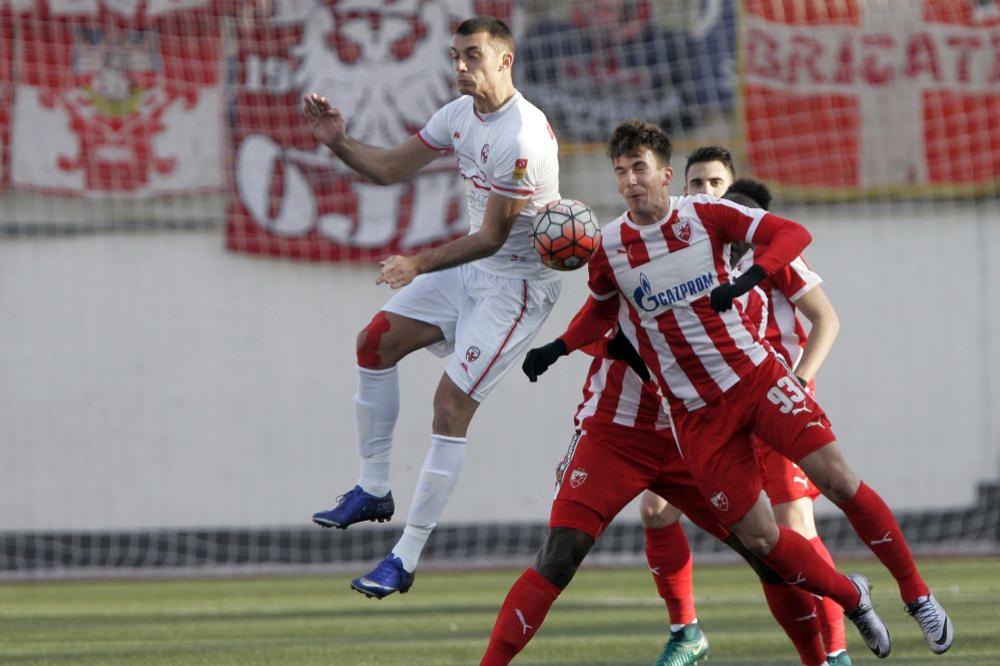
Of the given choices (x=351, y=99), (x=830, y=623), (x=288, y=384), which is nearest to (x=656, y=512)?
(x=830, y=623)

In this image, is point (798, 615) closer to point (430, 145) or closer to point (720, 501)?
point (720, 501)

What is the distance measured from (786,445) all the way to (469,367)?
1248 mm

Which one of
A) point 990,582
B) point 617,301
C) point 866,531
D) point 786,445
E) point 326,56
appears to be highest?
point 326,56

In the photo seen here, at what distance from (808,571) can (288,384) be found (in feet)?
27.3

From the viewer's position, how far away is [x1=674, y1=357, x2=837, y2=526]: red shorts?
5.56 metres

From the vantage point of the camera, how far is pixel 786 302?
6555mm

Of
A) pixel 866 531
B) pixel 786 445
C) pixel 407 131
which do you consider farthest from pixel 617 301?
pixel 407 131

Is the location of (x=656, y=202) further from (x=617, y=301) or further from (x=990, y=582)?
(x=990, y=582)

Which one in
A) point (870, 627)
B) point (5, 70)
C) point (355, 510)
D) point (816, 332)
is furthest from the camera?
point (5, 70)

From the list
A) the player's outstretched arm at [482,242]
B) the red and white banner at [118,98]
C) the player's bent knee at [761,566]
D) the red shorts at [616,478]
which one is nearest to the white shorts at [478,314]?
the player's outstretched arm at [482,242]

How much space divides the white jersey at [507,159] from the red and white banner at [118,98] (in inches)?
291

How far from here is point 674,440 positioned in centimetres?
598

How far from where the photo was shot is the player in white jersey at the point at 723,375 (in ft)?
18.3

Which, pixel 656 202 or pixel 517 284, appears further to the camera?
pixel 517 284
